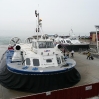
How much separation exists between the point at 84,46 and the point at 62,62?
9.19 metres

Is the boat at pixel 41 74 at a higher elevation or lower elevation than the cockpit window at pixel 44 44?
lower

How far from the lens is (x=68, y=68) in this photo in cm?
509

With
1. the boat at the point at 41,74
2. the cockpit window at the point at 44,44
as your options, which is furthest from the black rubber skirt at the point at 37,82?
the cockpit window at the point at 44,44

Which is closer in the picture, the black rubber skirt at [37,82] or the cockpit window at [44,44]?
the black rubber skirt at [37,82]

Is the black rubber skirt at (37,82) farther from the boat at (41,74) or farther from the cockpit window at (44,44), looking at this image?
the cockpit window at (44,44)

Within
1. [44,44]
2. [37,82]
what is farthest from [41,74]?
[44,44]

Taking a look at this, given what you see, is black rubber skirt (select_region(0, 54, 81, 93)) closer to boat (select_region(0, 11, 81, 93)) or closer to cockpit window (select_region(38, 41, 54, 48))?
boat (select_region(0, 11, 81, 93))

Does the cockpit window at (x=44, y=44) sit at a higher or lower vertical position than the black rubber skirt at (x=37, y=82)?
Answer: higher

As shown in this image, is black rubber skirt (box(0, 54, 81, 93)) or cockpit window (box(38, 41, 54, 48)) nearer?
black rubber skirt (box(0, 54, 81, 93))

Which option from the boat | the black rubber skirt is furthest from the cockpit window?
the black rubber skirt

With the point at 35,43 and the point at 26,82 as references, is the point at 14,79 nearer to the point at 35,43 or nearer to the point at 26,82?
the point at 26,82

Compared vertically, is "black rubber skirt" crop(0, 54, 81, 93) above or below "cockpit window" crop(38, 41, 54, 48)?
below

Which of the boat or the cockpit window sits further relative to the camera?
the cockpit window

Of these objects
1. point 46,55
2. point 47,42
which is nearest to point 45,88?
point 46,55
